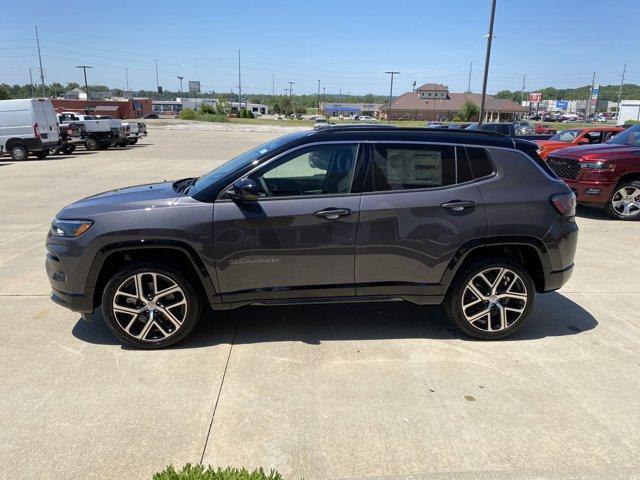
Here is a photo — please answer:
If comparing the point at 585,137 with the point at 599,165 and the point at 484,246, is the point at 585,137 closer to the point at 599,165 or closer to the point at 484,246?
the point at 599,165

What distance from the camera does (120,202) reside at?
12.9 ft

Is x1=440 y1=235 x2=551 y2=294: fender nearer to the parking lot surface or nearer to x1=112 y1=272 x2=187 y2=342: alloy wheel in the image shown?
the parking lot surface

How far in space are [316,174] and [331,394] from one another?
178 cm

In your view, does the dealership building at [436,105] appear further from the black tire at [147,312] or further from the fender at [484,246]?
the black tire at [147,312]

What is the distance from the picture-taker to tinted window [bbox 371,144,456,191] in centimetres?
398

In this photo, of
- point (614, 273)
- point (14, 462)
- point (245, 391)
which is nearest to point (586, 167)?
point (614, 273)

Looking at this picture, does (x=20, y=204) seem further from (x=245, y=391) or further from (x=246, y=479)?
(x=246, y=479)

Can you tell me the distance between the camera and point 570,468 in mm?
2688

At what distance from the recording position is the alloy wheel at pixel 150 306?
389 centimetres

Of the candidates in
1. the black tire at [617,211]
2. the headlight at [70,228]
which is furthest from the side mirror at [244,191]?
the black tire at [617,211]

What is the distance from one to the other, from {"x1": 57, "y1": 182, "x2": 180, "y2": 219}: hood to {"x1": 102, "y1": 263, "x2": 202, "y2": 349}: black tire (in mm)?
477

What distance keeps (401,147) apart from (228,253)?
164 centimetres

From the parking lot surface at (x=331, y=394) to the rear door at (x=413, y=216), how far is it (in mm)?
586

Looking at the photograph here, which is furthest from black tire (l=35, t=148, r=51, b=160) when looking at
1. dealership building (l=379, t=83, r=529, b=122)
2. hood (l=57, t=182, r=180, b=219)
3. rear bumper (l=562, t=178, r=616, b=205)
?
dealership building (l=379, t=83, r=529, b=122)
